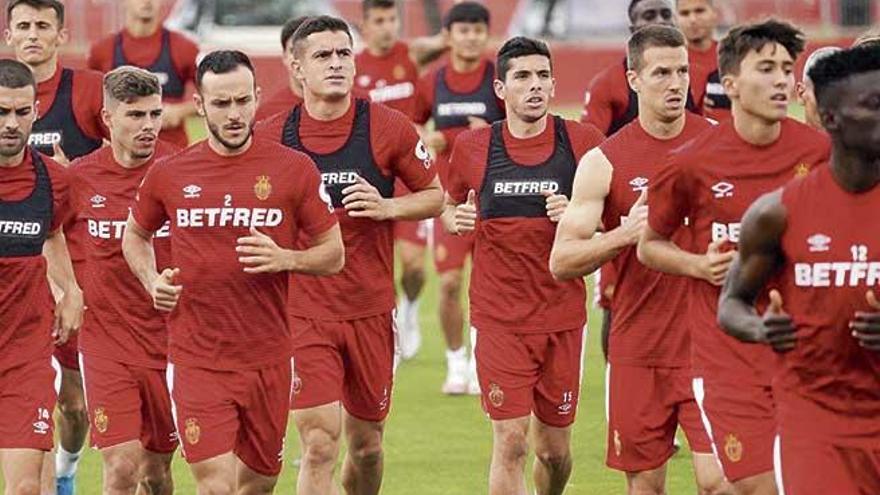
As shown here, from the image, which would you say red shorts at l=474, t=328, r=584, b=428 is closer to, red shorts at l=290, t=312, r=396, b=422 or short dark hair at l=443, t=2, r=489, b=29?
red shorts at l=290, t=312, r=396, b=422

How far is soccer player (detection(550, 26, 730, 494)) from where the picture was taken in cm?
1105

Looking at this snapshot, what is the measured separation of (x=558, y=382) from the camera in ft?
40.5

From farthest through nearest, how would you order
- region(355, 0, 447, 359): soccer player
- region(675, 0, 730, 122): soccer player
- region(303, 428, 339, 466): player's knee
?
region(355, 0, 447, 359): soccer player
region(675, 0, 730, 122): soccer player
region(303, 428, 339, 466): player's knee

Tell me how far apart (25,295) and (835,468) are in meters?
4.69

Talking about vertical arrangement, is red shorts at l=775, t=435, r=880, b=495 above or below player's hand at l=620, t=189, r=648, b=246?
below

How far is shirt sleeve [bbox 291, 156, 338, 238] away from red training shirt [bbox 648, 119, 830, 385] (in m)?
1.94

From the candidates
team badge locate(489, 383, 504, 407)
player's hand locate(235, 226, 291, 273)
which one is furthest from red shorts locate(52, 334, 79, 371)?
player's hand locate(235, 226, 291, 273)

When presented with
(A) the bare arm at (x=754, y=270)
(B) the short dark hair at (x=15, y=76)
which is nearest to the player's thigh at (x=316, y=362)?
(B) the short dark hair at (x=15, y=76)

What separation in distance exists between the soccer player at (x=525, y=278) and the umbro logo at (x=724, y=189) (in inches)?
90.4

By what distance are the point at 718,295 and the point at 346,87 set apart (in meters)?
3.18

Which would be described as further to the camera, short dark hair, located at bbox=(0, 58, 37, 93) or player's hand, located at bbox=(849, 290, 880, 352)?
short dark hair, located at bbox=(0, 58, 37, 93)

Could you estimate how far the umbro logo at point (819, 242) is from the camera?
8.33 metres

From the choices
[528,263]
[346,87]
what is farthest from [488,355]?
[346,87]

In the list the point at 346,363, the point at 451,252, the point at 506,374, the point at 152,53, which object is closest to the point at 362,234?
the point at 346,363
